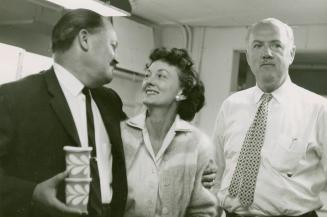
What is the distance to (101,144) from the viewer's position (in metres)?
1.61

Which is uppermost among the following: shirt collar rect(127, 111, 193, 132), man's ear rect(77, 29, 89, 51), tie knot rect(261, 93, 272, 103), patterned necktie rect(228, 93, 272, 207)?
man's ear rect(77, 29, 89, 51)

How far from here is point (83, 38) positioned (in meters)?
1.53

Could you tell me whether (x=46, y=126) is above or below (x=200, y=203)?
above

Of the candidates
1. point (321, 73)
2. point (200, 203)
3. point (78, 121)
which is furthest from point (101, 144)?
point (321, 73)

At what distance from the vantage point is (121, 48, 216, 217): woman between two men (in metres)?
1.84

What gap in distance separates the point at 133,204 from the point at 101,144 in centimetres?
34

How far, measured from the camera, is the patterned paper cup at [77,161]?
124 centimetres

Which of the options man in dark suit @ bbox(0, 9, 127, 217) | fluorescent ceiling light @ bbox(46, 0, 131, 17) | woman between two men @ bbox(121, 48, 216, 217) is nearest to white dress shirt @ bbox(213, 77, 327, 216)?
woman between two men @ bbox(121, 48, 216, 217)

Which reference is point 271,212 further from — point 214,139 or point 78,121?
point 78,121

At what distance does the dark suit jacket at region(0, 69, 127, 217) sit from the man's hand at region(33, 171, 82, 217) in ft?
0.11

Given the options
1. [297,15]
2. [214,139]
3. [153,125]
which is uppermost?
[297,15]

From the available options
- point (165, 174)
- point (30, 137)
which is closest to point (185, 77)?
point (165, 174)

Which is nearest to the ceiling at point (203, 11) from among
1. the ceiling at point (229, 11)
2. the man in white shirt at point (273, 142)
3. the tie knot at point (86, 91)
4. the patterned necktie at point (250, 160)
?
the ceiling at point (229, 11)

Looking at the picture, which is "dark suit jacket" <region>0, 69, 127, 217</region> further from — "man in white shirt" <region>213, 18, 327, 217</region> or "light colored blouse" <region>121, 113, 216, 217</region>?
"man in white shirt" <region>213, 18, 327, 217</region>
